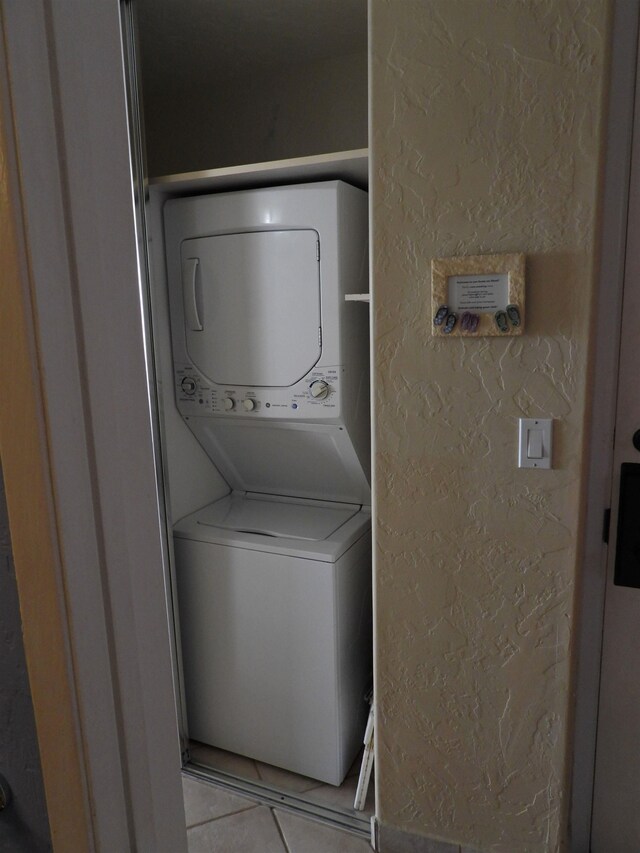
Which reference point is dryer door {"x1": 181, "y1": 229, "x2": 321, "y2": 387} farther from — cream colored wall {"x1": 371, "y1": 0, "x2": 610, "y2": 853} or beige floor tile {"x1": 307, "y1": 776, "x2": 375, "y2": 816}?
beige floor tile {"x1": 307, "y1": 776, "x2": 375, "y2": 816}

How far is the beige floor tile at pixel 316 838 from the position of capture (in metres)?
1.89

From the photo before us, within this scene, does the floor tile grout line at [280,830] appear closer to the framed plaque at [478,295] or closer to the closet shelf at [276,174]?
the framed plaque at [478,295]

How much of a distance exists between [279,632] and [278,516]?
0.44 meters

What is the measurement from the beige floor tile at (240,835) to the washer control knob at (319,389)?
1439 millimetres

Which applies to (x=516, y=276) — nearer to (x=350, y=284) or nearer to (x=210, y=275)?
(x=350, y=284)

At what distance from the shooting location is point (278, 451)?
2297 mm

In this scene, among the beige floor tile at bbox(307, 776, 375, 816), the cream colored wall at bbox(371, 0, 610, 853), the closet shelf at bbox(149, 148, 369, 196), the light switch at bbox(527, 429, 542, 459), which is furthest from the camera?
the beige floor tile at bbox(307, 776, 375, 816)

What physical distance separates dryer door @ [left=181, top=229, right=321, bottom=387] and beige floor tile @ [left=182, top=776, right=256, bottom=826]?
1.47 metres

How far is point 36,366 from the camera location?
50cm

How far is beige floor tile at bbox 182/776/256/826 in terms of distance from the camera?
2041 mm

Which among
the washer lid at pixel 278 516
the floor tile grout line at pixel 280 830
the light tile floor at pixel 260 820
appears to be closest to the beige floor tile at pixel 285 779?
the light tile floor at pixel 260 820

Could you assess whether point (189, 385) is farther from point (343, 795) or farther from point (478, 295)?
point (343, 795)

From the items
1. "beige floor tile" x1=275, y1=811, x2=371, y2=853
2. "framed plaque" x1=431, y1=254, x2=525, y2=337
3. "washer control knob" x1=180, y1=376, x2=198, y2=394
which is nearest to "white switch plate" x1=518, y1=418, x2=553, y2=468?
"framed plaque" x1=431, y1=254, x2=525, y2=337

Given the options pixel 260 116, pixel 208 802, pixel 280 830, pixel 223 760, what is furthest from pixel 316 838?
pixel 260 116
